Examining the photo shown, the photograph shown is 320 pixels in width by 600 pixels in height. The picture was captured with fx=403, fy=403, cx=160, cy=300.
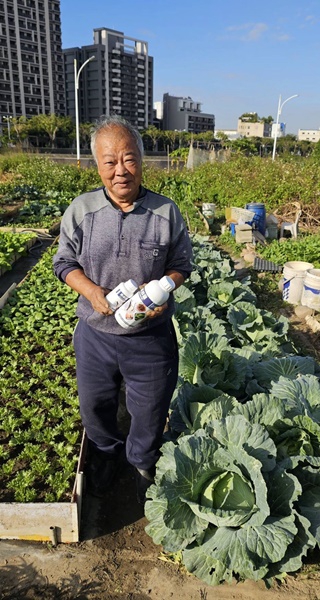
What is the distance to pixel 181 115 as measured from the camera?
93938mm

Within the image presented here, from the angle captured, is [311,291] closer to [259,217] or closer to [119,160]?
[259,217]

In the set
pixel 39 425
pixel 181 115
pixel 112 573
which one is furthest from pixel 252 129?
pixel 112 573

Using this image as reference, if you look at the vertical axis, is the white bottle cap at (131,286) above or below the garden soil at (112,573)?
above

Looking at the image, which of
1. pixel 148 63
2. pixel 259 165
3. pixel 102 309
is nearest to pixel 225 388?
pixel 102 309

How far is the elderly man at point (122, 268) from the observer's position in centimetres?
178

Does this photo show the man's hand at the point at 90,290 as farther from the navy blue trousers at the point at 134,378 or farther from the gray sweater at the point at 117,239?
the navy blue trousers at the point at 134,378

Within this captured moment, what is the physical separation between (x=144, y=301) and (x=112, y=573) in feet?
4.61

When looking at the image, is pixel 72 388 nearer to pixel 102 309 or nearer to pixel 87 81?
pixel 102 309

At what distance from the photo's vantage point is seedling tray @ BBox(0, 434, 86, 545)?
210cm

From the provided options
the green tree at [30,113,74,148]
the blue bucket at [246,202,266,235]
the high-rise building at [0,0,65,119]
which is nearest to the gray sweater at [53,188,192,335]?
the blue bucket at [246,202,266,235]

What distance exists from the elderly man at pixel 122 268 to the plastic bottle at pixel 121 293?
0.13ft

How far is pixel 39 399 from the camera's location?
10.7ft

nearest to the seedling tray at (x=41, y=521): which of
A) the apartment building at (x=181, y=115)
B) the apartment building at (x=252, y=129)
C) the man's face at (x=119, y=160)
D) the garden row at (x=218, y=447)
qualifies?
the garden row at (x=218, y=447)

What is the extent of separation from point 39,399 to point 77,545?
4.33ft
